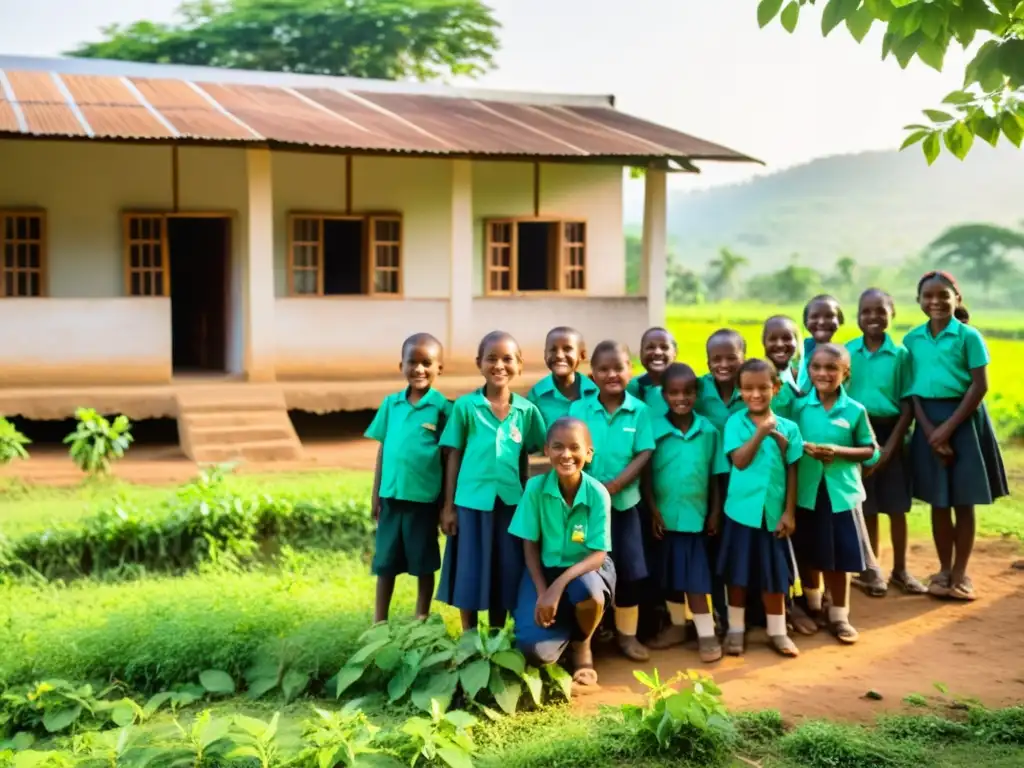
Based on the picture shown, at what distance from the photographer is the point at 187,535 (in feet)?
24.3

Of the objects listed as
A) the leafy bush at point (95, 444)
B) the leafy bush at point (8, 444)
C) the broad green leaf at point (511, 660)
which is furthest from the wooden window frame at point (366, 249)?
the broad green leaf at point (511, 660)

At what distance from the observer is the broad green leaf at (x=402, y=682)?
186 inches

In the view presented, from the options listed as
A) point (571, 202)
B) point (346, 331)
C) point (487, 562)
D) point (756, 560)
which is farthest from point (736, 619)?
point (571, 202)

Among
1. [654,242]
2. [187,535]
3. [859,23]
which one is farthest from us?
[654,242]

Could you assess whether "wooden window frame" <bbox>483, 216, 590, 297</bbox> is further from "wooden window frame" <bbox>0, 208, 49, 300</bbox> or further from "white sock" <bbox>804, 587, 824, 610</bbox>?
"white sock" <bbox>804, 587, 824, 610</bbox>

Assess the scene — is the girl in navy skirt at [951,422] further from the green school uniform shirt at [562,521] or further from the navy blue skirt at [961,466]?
the green school uniform shirt at [562,521]

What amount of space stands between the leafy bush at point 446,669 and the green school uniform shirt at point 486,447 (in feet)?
1.80

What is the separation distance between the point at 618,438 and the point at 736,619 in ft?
3.15

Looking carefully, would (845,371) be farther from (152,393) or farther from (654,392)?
(152,393)

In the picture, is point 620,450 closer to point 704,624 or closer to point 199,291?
point 704,624

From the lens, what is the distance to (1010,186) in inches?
3356

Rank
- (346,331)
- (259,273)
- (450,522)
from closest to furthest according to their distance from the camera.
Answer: (450,522), (259,273), (346,331)

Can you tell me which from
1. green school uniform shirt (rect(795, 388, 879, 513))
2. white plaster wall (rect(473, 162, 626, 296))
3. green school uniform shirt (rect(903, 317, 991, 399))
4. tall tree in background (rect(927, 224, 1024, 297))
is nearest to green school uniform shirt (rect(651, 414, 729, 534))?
green school uniform shirt (rect(795, 388, 879, 513))

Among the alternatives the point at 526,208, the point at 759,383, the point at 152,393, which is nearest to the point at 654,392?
the point at 759,383
